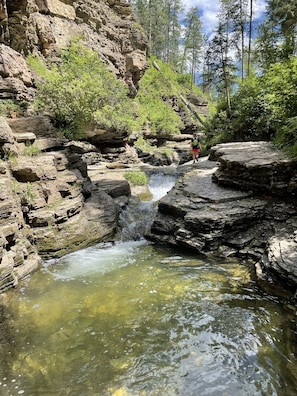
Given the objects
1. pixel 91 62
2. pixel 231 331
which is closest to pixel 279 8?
pixel 91 62

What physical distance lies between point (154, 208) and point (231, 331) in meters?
7.26

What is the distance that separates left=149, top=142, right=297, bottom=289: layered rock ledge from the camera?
25.8 feet

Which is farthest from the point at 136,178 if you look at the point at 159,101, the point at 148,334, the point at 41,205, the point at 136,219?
the point at 159,101

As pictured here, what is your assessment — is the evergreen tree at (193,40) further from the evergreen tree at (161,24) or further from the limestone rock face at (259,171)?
the limestone rock face at (259,171)

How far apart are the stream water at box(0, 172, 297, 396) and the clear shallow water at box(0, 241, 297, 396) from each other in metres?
0.02

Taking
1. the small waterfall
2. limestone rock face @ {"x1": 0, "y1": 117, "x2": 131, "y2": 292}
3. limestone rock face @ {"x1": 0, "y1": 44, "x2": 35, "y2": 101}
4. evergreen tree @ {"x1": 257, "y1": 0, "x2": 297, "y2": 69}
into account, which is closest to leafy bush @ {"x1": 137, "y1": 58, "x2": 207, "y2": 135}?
evergreen tree @ {"x1": 257, "y1": 0, "x2": 297, "y2": 69}

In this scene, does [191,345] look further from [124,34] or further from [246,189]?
[124,34]

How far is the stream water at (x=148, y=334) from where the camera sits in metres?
3.90

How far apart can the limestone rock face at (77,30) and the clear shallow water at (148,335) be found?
1237 cm

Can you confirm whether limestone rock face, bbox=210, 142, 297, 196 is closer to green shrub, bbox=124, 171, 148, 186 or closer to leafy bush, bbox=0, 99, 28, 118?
green shrub, bbox=124, 171, 148, 186

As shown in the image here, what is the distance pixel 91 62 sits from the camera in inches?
798

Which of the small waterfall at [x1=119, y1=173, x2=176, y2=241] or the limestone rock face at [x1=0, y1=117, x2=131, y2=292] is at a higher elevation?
the limestone rock face at [x1=0, y1=117, x2=131, y2=292]

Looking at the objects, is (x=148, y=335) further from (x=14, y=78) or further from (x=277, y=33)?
(x=277, y=33)

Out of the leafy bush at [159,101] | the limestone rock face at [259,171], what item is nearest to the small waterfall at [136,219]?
the limestone rock face at [259,171]
